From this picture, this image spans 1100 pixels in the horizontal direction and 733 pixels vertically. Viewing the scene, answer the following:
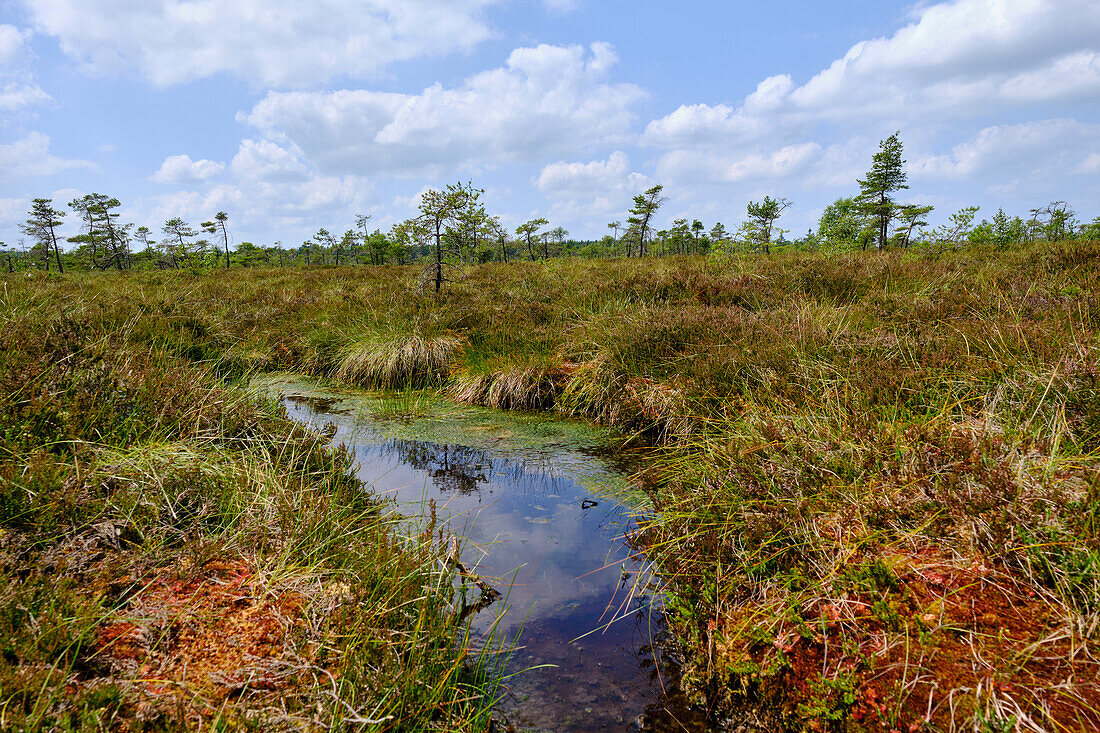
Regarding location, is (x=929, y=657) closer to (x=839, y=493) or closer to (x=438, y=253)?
(x=839, y=493)

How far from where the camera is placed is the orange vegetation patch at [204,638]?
70.9 inches

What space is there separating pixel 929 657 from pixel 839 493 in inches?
40.0

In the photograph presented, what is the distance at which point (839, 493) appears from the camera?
2887 millimetres

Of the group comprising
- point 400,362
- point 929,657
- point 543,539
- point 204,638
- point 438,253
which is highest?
point 438,253

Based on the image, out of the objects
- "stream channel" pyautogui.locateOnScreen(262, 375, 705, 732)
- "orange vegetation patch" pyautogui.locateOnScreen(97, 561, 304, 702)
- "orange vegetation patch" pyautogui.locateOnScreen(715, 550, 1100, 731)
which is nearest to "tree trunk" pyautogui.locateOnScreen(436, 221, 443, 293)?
"stream channel" pyautogui.locateOnScreen(262, 375, 705, 732)

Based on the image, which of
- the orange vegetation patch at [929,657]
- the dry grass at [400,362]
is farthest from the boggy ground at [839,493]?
the dry grass at [400,362]

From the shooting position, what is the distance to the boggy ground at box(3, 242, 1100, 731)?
76.6 inches

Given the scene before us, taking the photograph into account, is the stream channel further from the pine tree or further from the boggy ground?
the pine tree

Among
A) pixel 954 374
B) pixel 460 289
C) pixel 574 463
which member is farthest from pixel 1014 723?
pixel 460 289

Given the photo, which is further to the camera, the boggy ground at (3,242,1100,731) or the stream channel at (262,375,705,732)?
the stream channel at (262,375,705,732)

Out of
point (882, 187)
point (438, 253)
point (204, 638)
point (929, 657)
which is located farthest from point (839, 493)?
point (882, 187)

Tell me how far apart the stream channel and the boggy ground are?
0.93 ft

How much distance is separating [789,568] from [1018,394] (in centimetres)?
229

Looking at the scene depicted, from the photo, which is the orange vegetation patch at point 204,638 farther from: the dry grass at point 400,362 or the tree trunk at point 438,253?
the tree trunk at point 438,253
